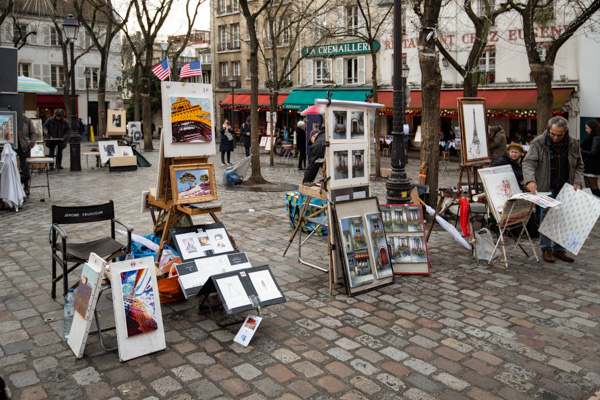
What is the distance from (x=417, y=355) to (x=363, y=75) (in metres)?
28.9

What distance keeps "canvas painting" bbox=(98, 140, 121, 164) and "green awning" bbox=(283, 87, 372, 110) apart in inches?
601

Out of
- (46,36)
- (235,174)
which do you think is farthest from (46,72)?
(235,174)

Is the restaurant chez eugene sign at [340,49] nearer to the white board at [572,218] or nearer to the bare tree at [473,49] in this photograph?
the bare tree at [473,49]

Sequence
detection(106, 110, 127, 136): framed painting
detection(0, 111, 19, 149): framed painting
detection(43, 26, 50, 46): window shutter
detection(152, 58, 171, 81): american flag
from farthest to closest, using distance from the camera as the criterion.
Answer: detection(43, 26, 50, 46): window shutter
detection(106, 110, 127, 136): framed painting
detection(0, 111, 19, 149): framed painting
detection(152, 58, 171, 81): american flag

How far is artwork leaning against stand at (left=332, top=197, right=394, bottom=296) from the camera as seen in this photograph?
18.7 feet

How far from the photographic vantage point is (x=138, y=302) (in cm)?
431

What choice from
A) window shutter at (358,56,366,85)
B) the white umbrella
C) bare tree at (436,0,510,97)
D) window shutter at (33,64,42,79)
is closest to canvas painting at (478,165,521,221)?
the white umbrella

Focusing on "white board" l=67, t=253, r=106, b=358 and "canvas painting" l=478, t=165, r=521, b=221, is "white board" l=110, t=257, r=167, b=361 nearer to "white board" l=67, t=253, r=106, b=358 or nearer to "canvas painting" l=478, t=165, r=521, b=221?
"white board" l=67, t=253, r=106, b=358

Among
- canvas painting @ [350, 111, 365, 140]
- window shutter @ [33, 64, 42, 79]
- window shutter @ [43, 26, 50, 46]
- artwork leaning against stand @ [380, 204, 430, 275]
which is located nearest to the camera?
Answer: canvas painting @ [350, 111, 365, 140]

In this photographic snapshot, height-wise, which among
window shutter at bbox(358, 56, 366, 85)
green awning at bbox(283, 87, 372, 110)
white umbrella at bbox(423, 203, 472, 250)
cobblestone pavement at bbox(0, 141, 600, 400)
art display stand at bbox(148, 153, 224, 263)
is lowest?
cobblestone pavement at bbox(0, 141, 600, 400)

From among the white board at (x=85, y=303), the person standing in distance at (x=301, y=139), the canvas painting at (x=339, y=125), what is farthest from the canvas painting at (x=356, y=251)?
the person standing in distance at (x=301, y=139)

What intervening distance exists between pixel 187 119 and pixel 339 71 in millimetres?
28218

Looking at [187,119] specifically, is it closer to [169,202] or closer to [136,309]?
[169,202]

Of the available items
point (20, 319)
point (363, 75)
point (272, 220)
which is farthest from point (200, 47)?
point (20, 319)
